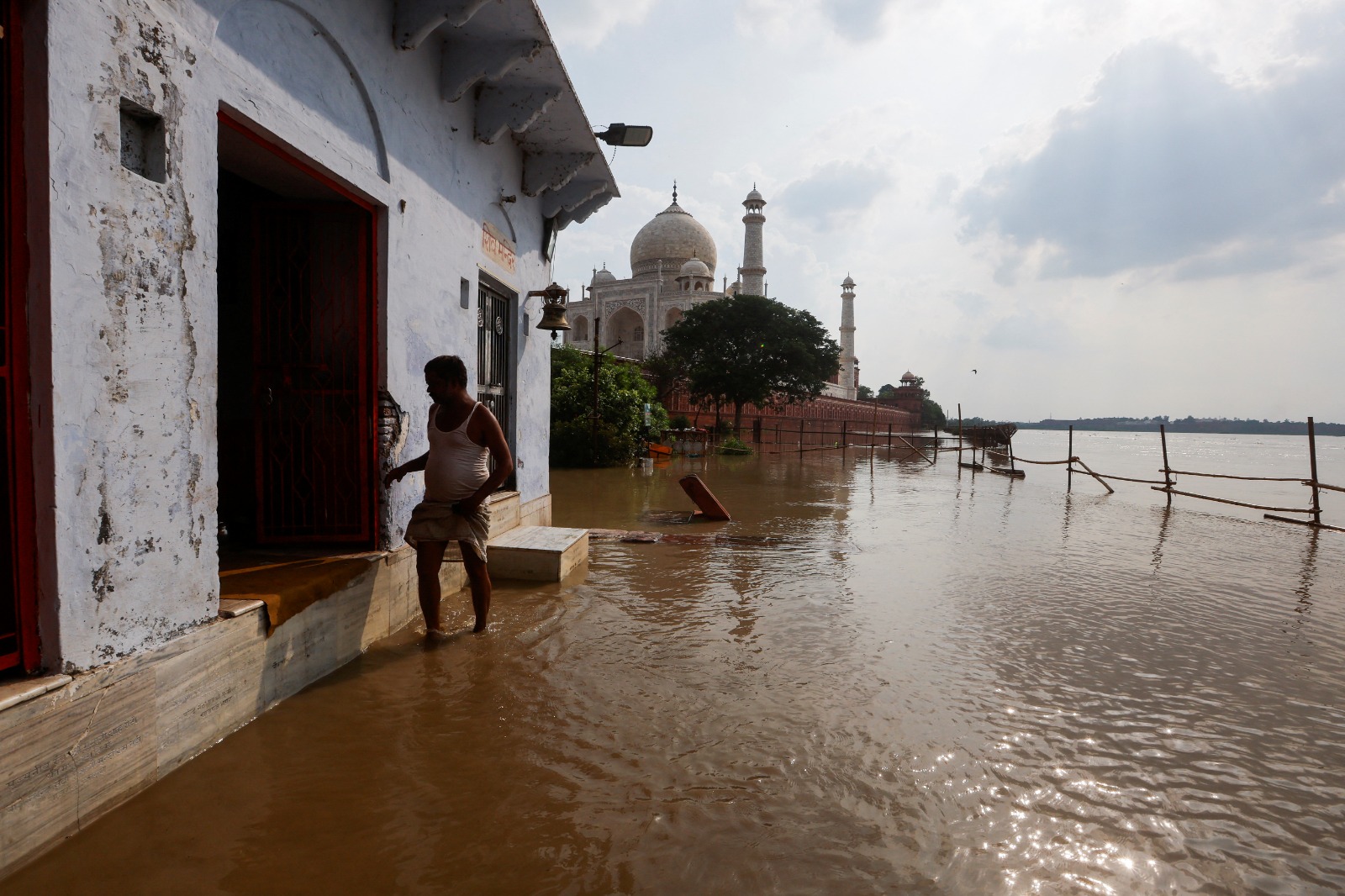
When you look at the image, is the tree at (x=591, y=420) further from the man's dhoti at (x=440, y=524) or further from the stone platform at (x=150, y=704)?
the stone platform at (x=150, y=704)

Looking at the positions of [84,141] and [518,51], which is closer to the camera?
[84,141]

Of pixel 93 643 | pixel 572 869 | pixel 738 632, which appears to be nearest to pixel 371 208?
pixel 93 643

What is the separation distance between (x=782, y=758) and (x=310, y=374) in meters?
3.41

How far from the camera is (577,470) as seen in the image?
17828 millimetres

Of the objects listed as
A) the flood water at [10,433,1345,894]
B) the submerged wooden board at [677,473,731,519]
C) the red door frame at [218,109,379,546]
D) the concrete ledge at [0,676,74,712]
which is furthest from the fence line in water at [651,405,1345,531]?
the concrete ledge at [0,676,74,712]

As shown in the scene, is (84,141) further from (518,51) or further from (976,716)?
(976,716)

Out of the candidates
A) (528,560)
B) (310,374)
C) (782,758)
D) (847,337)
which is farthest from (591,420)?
(847,337)

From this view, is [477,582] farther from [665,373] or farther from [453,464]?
[665,373]

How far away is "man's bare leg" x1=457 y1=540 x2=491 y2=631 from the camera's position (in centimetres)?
412

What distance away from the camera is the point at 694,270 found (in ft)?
149

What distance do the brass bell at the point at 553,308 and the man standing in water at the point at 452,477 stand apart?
3352mm

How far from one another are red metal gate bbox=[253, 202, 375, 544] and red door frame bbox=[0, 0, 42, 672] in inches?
82.9

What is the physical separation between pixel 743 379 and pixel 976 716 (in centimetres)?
2985

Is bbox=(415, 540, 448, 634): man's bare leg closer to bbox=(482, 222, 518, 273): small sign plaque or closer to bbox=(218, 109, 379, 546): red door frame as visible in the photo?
bbox=(218, 109, 379, 546): red door frame
